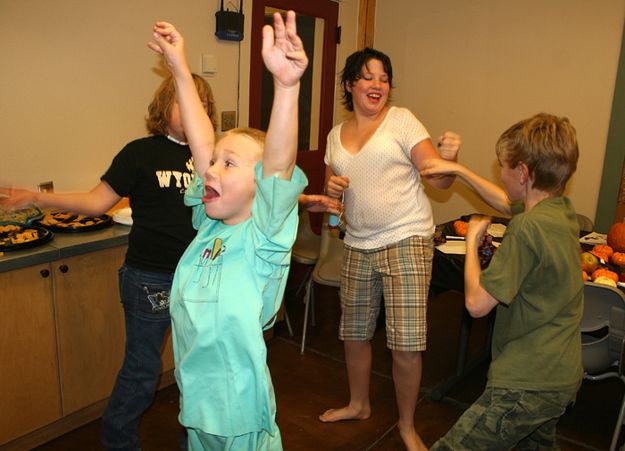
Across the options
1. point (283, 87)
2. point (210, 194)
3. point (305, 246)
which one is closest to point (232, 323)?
point (210, 194)

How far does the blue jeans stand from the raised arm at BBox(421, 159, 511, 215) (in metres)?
0.99

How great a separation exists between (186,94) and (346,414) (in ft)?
5.88

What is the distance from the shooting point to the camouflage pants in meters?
1.66

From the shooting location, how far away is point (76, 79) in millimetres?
2961

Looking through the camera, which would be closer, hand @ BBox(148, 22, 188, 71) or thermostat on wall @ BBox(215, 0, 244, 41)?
hand @ BBox(148, 22, 188, 71)

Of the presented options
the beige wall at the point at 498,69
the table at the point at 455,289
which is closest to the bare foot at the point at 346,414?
the table at the point at 455,289

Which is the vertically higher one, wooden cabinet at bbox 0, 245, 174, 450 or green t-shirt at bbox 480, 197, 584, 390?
green t-shirt at bbox 480, 197, 584, 390

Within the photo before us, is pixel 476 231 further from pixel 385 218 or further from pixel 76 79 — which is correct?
pixel 76 79

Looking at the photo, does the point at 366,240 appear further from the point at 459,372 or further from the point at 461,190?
the point at 461,190

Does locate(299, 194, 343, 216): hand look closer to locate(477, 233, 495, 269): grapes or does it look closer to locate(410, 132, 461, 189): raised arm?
locate(410, 132, 461, 189): raised arm

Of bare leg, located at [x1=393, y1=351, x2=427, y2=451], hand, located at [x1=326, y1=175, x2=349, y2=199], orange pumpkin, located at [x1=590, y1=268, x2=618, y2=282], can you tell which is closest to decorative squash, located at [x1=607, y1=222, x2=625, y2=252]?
orange pumpkin, located at [x1=590, y1=268, x2=618, y2=282]

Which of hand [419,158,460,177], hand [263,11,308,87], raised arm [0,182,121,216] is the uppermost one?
hand [263,11,308,87]

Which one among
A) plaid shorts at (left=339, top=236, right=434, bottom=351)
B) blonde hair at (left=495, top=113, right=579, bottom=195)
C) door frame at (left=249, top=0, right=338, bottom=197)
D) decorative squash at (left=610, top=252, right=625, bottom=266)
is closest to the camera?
blonde hair at (left=495, top=113, right=579, bottom=195)

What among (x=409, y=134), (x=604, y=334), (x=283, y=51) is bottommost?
(x=604, y=334)
